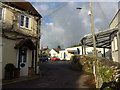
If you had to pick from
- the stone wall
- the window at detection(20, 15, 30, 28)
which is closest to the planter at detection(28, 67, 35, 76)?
the window at detection(20, 15, 30, 28)

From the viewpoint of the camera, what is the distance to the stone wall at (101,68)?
22.6 feet

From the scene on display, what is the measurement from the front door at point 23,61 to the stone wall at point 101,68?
22.1ft

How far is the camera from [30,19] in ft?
47.1

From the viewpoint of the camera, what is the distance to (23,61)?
13.2 m

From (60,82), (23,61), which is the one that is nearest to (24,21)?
(23,61)

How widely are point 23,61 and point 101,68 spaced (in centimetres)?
760

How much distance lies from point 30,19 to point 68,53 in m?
32.4

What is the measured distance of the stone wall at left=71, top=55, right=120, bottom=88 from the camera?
22.6 feet

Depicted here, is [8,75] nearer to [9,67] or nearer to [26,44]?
[9,67]

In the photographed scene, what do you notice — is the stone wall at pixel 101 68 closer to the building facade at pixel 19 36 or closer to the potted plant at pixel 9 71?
the building facade at pixel 19 36

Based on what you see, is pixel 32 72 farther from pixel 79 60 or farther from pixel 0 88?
pixel 79 60

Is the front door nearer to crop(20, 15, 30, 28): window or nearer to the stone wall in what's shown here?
crop(20, 15, 30, 28): window

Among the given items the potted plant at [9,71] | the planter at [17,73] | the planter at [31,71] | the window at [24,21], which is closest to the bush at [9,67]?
the potted plant at [9,71]

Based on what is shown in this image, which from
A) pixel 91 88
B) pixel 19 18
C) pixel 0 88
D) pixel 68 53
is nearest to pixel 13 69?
pixel 0 88
